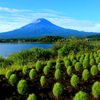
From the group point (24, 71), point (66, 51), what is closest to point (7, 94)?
point (24, 71)

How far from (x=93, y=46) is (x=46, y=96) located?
1796cm

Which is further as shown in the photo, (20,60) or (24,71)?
(20,60)

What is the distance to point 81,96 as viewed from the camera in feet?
14.5

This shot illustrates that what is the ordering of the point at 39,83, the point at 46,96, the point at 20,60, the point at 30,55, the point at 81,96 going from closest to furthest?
the point at 81,96 < the point at 46,96 < the point at 39,83 < the point at 20,60 < the point at 30,55

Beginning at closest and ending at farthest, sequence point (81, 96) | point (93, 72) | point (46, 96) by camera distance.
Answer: point (81, 96)
point (46, 96)
point (93, 72)

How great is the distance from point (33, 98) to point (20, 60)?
8.50 m

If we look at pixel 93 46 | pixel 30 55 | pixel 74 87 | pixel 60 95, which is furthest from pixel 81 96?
pixel 93 46

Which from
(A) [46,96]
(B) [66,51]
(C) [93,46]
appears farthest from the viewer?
(C) [93,46]

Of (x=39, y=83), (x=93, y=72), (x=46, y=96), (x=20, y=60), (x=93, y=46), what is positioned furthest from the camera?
(x=93, y=46)

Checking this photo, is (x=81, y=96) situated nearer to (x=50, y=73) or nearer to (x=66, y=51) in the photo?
(x=50, y=73)

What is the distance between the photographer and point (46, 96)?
5.25 metres

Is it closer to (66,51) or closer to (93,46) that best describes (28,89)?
(66,51)

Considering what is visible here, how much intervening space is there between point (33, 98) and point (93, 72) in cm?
368

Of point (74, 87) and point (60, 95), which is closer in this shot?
point (60, 95)
